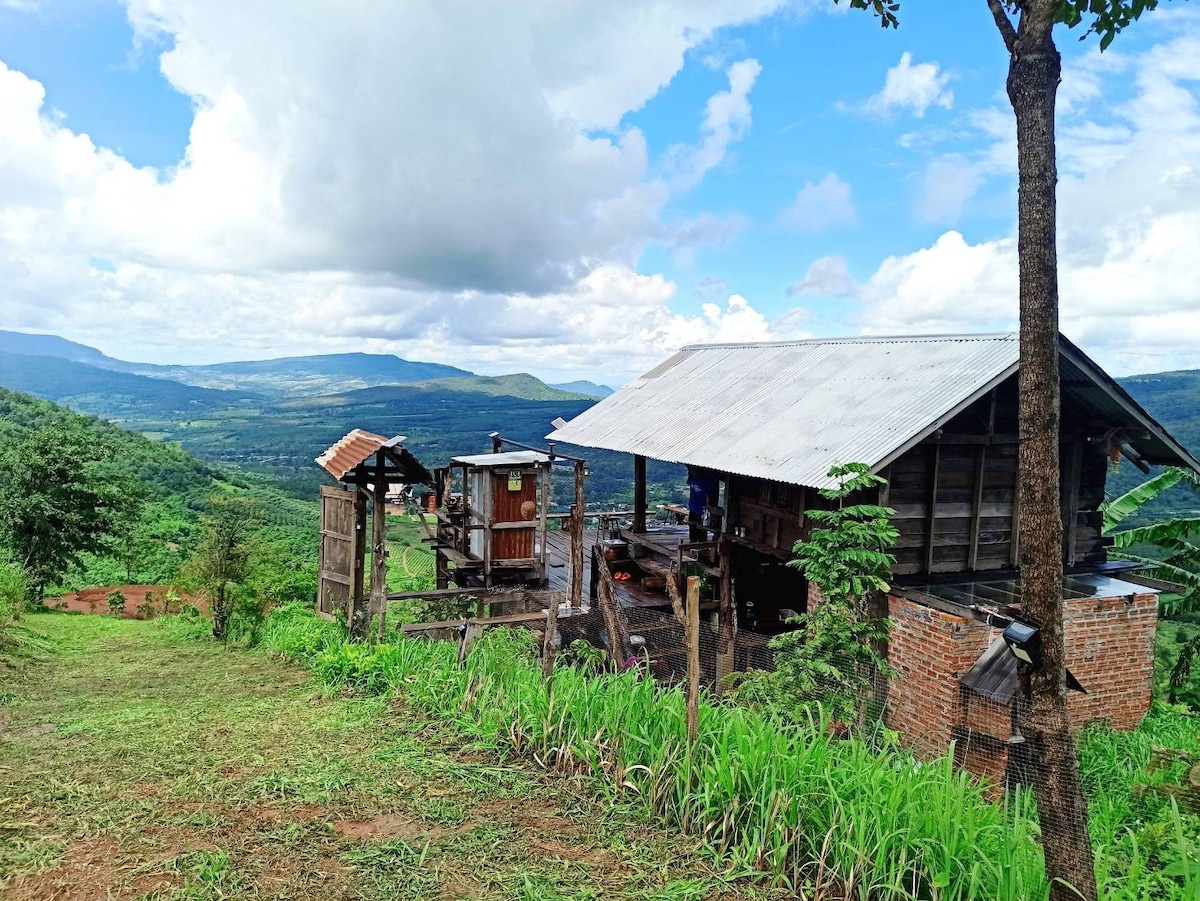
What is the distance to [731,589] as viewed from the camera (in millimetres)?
12805

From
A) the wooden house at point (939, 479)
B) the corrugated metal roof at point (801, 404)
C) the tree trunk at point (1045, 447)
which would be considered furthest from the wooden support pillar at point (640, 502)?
the tree trunk at point (1045, 447)

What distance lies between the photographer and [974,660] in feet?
28.8

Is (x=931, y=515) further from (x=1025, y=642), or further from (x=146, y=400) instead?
(x=146, y=400)

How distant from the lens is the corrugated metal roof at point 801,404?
9.55 m

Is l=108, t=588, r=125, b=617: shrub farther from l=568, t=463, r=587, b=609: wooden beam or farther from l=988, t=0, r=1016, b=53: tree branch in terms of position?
l=988, t=0, r=1016, b=53: tree branch

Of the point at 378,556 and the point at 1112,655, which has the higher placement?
the point at 378,556

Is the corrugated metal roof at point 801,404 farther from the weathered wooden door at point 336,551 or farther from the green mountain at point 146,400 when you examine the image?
the green mountain at point 146,400

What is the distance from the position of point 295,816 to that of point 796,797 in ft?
10.9

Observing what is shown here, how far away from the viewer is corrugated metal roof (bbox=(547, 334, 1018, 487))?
9547 millimetres

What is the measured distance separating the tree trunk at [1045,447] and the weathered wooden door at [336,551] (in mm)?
8224

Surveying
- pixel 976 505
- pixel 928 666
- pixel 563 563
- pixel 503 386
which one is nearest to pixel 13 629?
pixel 563 563

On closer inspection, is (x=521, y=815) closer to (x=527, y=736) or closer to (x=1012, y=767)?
(x=527, y=736)

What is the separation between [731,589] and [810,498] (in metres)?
2.53

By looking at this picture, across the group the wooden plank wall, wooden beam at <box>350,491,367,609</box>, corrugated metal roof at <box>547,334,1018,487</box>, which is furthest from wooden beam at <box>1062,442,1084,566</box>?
wooden beam at <box>350,491,367,609</box>
